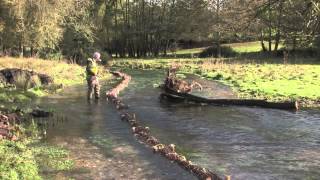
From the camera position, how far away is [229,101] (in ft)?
87.5

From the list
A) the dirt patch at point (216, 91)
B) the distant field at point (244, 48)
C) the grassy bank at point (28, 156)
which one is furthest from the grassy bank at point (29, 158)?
the distant field at point (244, 48)

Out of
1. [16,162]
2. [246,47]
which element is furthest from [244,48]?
[16,162]

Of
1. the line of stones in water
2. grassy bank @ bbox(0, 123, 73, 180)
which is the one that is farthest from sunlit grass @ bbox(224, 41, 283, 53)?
grassy bank @ bbox(0, 123, 73, 180)

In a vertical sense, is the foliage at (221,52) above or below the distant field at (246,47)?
below

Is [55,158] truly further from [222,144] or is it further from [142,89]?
[142,89]

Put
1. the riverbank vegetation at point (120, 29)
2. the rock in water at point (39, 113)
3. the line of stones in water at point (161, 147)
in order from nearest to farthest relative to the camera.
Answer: the line of stones in water at point (161, 147)
the rock in water at point (39, 113)
the riverbank vegetation at point (120, 29)

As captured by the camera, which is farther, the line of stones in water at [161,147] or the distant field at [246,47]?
the distant field at [246,47]

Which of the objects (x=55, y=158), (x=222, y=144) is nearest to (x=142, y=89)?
(x=222, y=144)

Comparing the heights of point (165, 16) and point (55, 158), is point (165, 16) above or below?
above

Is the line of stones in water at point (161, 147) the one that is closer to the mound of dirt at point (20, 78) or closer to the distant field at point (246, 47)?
the mound of dirt at point (20, 78)

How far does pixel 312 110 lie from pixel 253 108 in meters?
2.75

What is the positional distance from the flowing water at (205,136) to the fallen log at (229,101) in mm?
535

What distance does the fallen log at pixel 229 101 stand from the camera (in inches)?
974

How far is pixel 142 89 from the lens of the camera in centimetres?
3509
